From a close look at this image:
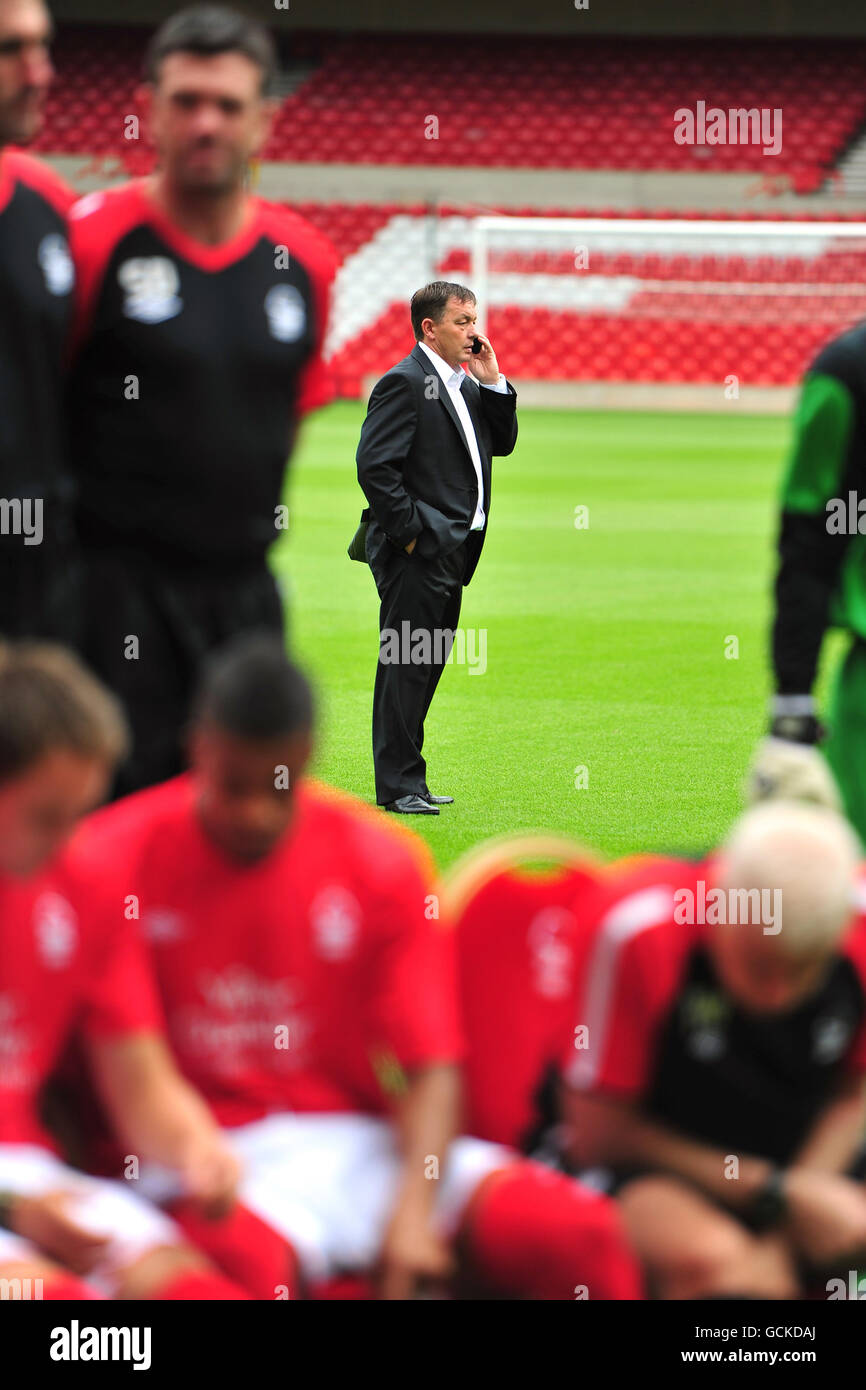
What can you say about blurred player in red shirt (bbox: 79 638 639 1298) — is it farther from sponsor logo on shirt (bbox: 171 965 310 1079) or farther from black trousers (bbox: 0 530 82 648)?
black trousers (bbox: 0 530 82 648)

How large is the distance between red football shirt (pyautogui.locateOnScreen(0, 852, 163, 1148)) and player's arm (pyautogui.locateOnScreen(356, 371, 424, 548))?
4.91 m

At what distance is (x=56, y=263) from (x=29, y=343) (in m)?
Answer: 0.18

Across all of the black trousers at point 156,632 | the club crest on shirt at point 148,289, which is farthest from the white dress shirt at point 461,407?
the club crest on shirt at point 148,289

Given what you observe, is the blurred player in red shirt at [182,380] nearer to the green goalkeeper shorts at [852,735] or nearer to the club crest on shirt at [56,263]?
the club crest on shirt at [56,263]

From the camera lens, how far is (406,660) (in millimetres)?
8156

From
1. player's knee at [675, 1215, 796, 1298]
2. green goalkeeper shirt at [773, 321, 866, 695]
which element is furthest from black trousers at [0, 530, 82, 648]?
player's knee at [675, 1215, 796, 1298]

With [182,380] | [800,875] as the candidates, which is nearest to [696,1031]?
[800,875]

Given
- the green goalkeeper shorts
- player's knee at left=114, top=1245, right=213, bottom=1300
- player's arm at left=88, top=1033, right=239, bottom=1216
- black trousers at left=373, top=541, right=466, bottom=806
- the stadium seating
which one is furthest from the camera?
the stadium seating

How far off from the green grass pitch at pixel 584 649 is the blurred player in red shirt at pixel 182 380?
0.34m

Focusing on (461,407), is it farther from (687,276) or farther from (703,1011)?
(687,276)

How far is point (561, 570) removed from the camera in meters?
15.9

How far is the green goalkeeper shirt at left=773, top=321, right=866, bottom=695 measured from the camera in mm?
4375

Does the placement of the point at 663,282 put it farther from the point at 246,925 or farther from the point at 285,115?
the point at 246,925

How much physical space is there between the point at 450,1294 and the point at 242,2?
1278 inches
